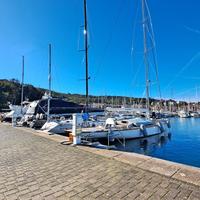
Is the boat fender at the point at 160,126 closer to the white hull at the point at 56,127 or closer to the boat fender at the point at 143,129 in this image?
the boat fender at the point at 143,129

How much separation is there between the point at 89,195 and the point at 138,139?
16.3 meters

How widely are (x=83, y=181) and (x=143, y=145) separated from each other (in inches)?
567

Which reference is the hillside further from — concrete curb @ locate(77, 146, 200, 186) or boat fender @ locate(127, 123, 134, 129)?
concrete curb @ locate(77, 146, 200, 186)

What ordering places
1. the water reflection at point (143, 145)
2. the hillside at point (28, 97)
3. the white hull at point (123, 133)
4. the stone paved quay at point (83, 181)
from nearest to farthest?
the stone paved quay at point (83, 181) < the water reflection at point (143, 145) < the white hull at point (123, 133) < the hillside at point (28, 97)

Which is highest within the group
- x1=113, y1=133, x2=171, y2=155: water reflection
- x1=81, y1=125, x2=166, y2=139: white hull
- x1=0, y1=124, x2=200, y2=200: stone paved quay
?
x1=0, y1=124, x2=200, y2=200: stone paved quay

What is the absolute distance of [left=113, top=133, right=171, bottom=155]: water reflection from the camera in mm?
15712

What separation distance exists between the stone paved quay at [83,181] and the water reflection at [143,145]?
32.8 feet

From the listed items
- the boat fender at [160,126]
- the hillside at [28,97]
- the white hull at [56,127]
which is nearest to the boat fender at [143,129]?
the boat fender at [160,126]

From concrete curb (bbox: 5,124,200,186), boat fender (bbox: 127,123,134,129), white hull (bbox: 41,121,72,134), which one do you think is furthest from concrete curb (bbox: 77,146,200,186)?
boat fender (bbox: 127,123,134,129)

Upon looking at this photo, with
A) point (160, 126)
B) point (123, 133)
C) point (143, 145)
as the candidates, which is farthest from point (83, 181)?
point (160, 126)

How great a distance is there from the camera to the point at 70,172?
4.97m

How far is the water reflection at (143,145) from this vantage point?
15.7m

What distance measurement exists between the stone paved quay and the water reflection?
10.0 metres

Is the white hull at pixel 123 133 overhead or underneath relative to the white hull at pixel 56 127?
underneath
